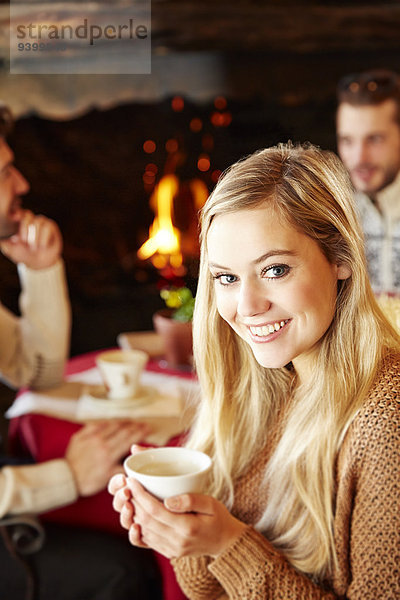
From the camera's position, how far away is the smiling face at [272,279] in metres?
0.90

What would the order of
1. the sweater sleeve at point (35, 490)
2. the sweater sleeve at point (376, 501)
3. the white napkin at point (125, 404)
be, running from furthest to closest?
1. the white napkin at point (125, 404)
2. the sweater sleeve at point (35, 490)
3. the sweater sleeve at point (376, 501)

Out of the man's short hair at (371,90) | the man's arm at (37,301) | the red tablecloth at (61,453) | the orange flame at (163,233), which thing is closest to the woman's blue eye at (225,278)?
the red tablecloth at (61,453)

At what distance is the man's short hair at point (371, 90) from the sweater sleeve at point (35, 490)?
265 cm

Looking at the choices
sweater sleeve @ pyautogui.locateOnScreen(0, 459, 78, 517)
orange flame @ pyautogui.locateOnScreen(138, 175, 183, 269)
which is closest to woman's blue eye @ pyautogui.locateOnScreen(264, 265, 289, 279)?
sweater sleeve @ pyautogui.locateOnScreen(0, 459, 78, 517)

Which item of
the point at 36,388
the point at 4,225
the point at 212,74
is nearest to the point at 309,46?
the point at 212,74

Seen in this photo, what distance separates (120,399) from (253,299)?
879 mm

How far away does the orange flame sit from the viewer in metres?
4.31

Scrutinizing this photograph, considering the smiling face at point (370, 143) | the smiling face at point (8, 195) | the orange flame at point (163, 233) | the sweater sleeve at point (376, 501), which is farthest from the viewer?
the orange flame at point (163, 233)

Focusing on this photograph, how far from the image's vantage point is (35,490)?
1484 mm

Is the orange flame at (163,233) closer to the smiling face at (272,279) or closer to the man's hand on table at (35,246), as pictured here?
the man's hand on table at (35,246)

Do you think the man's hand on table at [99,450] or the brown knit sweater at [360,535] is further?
the man's hand on table at [99,450]

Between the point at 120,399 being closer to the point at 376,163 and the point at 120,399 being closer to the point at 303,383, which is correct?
the point at 303,383

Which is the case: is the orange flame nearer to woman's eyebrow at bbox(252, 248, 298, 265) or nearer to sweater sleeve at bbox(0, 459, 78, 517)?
sweater sleeve at bbox(0, 459, 78, 517)

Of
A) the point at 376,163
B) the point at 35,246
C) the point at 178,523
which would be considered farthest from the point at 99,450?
the point at 376,163
